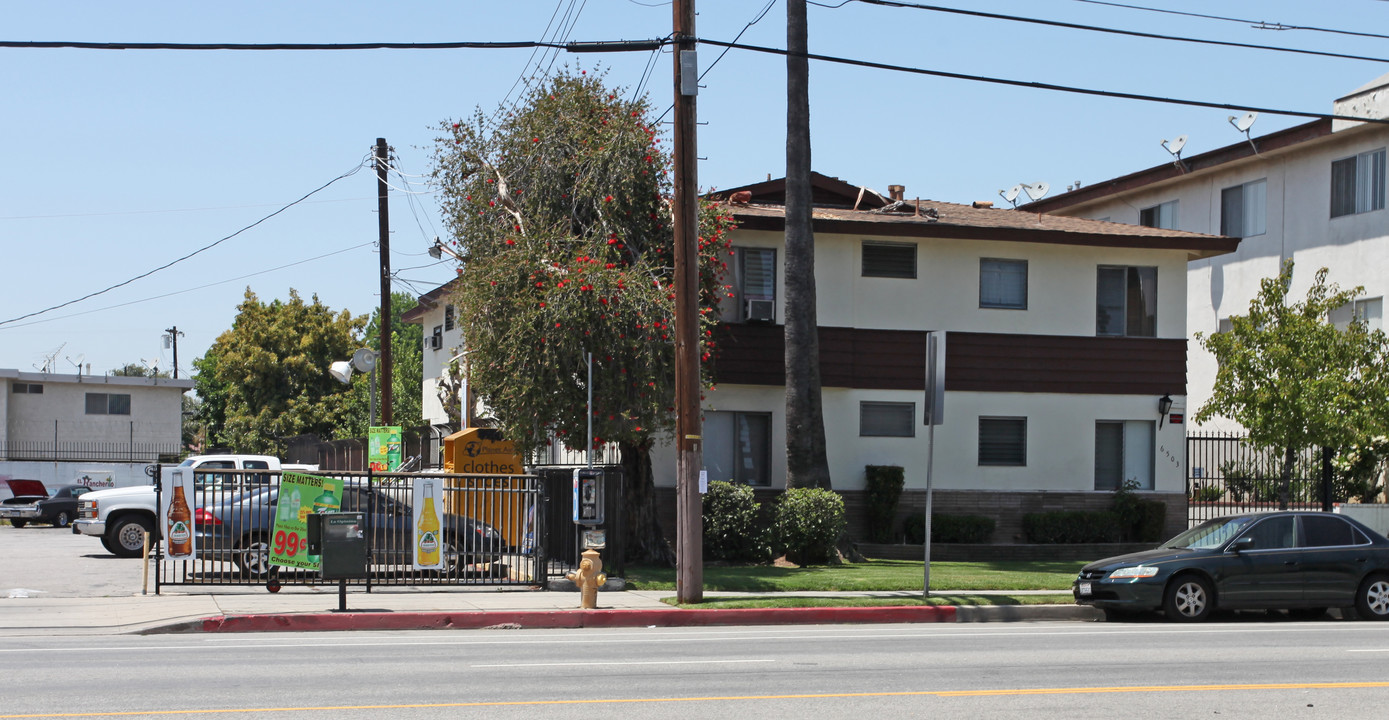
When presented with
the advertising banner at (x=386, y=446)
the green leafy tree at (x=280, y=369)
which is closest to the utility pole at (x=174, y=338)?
the green leafy tree at (x=280, y=369)

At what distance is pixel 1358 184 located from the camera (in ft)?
102

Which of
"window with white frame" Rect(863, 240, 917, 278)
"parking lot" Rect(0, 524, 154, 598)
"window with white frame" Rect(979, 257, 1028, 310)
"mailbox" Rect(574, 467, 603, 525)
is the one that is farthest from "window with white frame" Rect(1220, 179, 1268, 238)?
"parking lot" Rect(0, 524, 154, 598)

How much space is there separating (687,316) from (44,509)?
83.4ft

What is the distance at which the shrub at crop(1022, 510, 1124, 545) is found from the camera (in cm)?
2470

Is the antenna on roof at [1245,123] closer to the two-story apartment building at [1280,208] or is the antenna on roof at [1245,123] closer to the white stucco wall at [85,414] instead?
the two-story apartment building at [1280,208]

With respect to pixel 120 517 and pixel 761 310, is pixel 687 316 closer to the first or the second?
pixel 761 310

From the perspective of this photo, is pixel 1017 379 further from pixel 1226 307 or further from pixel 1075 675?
pixel 1075 675

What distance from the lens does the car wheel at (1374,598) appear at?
1628 centimetres

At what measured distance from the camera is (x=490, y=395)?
20.2 m

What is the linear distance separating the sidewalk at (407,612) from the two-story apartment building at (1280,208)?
16158 mm

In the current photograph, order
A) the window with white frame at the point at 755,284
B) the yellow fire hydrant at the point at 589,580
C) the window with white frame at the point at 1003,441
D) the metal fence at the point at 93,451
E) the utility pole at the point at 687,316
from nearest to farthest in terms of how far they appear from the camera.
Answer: the yellow fire hydrant at the point at 589,580 → the utility pole at the point at 687,316 → the window with white frame at the point at 755,284 → the window with white frame at the point at 1003,441 → the metal fence at the point at 93,451

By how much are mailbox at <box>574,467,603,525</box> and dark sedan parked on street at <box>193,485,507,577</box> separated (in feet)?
3.86

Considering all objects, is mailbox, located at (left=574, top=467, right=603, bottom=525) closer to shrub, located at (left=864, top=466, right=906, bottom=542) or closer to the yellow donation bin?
the yellow donation bin

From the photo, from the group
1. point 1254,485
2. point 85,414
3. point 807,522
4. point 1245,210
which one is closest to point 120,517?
point 807,522
